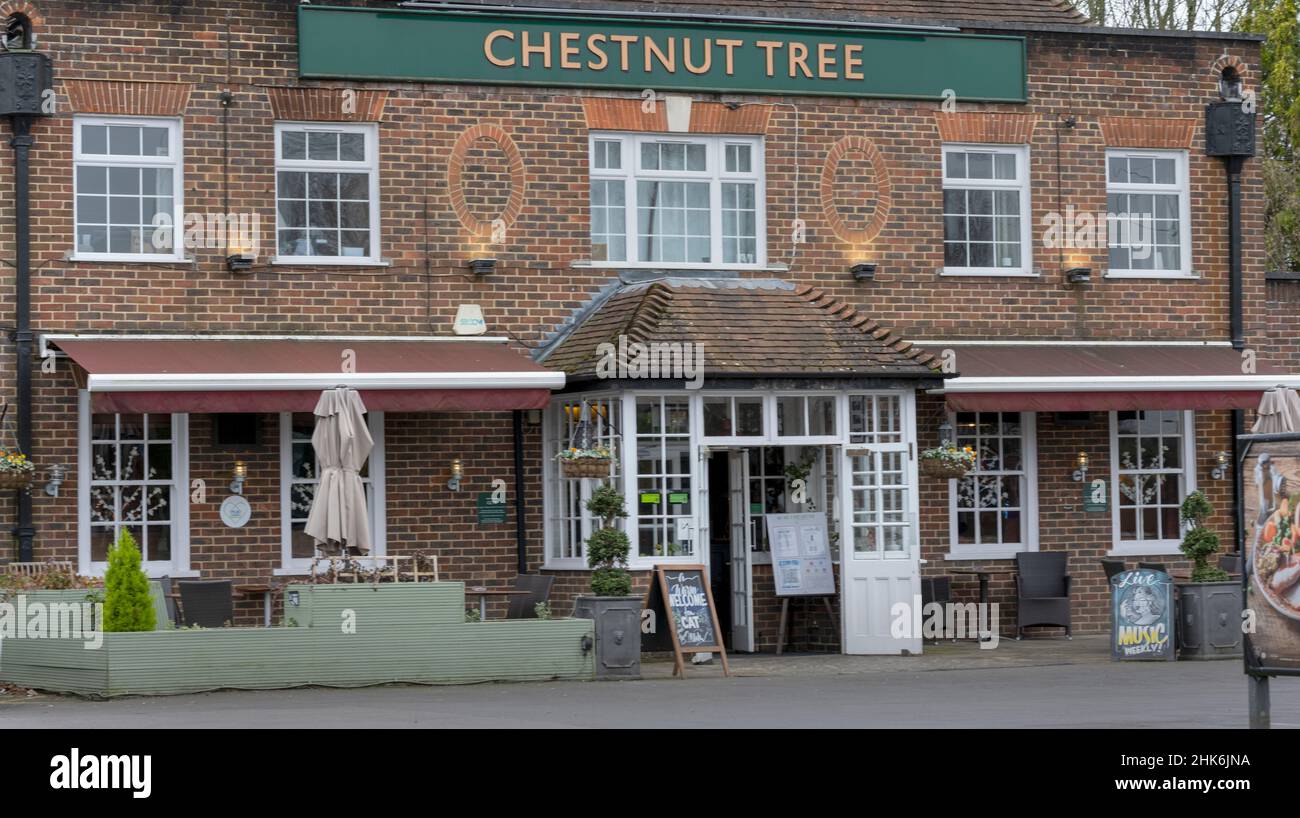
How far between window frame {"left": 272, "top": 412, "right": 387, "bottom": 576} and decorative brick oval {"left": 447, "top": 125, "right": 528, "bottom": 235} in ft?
6.99

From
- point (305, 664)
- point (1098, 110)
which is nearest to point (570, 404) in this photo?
point (305, 664)

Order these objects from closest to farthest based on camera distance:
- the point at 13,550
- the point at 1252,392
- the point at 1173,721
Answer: the point at 1173,721 < the point at 13,550 < the point at 1252,392

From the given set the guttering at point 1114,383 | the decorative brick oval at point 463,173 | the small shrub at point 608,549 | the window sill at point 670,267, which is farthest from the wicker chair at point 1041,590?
the decorative brick oval at point 463,173

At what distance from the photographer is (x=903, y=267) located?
20.8 meters

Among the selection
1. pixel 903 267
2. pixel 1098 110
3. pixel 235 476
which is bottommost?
pixel 235 476

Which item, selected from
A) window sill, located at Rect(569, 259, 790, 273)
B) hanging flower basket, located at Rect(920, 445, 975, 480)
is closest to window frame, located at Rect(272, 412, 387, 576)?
window sill, located at Rect(569, 259, 790, 273)

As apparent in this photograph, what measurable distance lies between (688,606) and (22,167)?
→ 7.13m

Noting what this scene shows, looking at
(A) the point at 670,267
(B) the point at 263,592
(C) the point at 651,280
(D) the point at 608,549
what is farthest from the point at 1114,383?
(B) the point at 263,592

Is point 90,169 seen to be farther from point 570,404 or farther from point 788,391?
point 788,391

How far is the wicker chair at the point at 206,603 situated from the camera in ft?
56.7

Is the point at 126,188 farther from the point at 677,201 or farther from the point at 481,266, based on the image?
the point at 677,201

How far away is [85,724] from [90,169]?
718cm

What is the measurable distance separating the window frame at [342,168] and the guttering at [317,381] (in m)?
1.79

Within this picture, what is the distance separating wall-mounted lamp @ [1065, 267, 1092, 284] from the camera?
69.5ft
